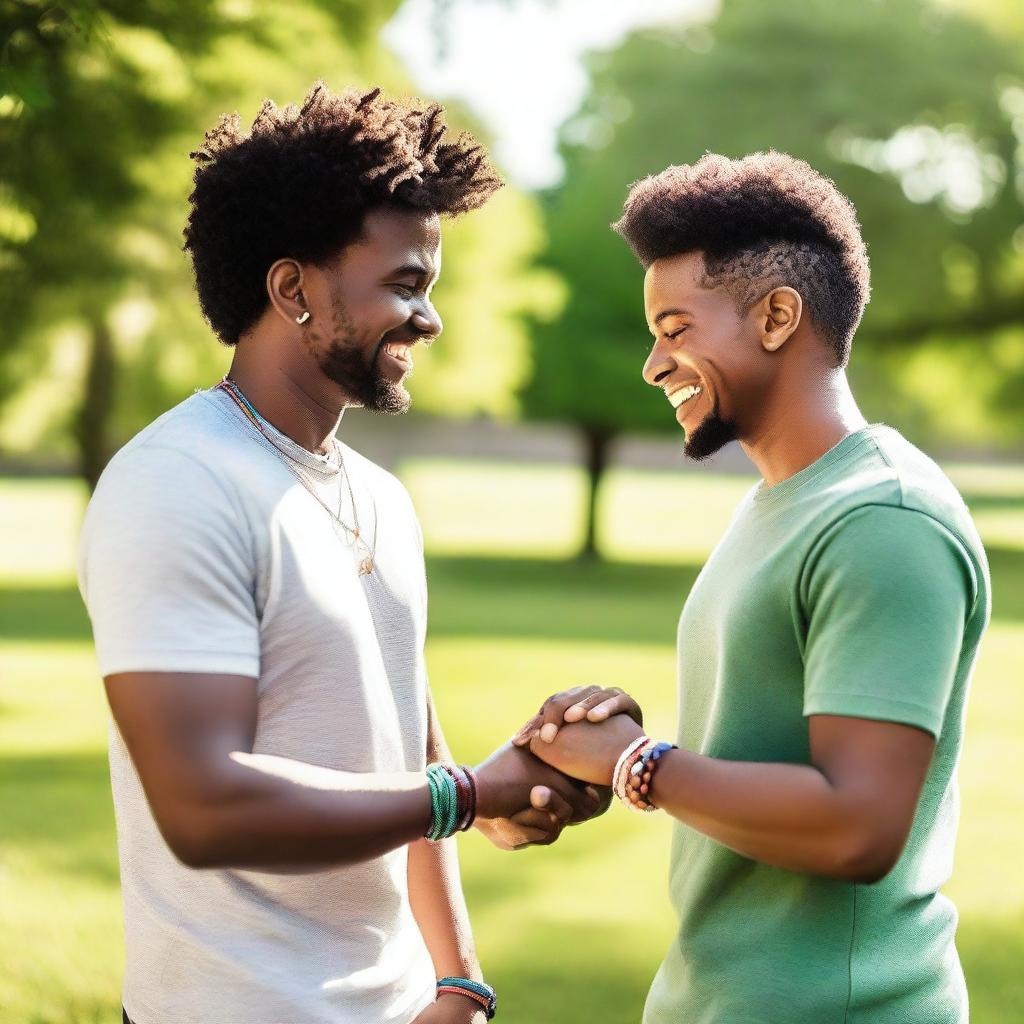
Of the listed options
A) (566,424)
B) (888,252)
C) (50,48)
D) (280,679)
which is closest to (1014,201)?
(888,252)

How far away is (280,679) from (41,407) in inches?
1081

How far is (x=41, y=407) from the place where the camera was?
2812 cm

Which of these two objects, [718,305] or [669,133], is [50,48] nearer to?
[718,305]

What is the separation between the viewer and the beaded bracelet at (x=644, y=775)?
8.10 feet

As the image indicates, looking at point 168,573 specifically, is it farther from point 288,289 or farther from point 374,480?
point 374,480

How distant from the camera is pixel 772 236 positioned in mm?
2666

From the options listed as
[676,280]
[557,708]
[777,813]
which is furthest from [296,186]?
[777,813]

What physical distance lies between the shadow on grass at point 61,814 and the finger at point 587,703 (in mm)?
5707

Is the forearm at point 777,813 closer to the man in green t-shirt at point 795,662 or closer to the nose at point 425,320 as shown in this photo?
the man in green t-shirt at point 795,662

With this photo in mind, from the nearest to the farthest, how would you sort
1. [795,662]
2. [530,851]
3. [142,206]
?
[795,662]
[530,851]
[142,206]

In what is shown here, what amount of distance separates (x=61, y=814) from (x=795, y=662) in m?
7.95

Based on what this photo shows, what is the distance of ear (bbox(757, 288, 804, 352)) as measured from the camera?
8.54 ft

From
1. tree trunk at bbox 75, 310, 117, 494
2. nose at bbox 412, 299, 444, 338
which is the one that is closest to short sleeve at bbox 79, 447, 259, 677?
nose at bbox 412, 299, 444, 338

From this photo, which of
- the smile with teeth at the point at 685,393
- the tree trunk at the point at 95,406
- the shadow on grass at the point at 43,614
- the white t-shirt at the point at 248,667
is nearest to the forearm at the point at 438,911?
the white t-shirt at the point at 248,667
